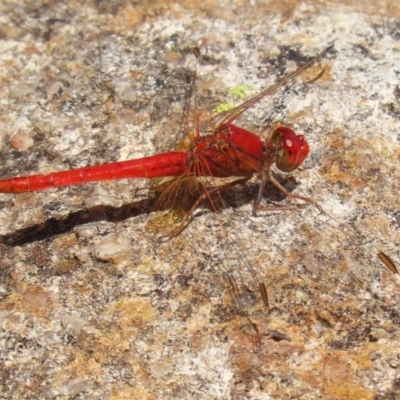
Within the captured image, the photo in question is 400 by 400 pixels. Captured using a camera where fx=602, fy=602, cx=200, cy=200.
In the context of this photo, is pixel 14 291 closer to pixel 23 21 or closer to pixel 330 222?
pixel 330 222

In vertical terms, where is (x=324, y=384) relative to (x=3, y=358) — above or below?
above

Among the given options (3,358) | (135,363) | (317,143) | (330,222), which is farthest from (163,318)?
(317,143)

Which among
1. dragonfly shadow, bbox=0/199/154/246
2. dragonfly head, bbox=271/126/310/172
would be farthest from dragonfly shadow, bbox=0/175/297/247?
dragonfly head, bbox=271/126/310/172

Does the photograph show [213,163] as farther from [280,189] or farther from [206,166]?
[280,189]

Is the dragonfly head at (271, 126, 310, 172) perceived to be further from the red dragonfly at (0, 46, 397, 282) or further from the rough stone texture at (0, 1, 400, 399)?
the rough stone texture at (0, 1, 400, 399)

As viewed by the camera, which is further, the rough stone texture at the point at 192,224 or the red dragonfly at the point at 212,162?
the red dragonfly at the point at 212,162

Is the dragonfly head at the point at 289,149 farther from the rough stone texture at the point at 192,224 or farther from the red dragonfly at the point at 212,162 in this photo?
the rough stone texture at the point at 192,224

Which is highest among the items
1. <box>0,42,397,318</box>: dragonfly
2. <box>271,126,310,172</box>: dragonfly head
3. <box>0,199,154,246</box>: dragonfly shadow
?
Result: <box>271,126,310,172</box>: dragonfly head

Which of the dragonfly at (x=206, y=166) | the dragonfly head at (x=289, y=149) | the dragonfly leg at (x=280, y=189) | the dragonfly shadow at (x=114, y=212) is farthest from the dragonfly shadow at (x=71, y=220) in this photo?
the dragonfly head at (x=289, y=149)
